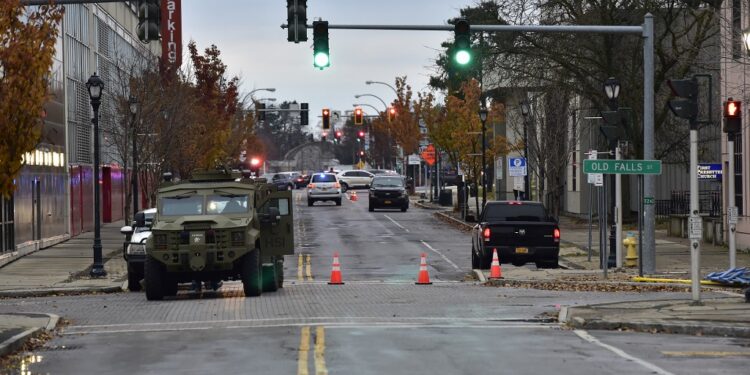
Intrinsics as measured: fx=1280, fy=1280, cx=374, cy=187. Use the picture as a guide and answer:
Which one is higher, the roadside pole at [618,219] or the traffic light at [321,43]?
the traffic light at [321,43]

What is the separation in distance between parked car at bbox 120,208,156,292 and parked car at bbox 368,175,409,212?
4105 cm

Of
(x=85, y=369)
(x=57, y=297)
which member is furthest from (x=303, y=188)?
(x=85, y=369)

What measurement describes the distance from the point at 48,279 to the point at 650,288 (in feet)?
47.9

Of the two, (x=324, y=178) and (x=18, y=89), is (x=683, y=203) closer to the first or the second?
(x=324, y=178)

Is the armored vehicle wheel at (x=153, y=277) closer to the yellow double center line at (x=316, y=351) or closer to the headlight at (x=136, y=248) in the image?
the headlight at (x=136, y=248)

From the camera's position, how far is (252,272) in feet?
79.2

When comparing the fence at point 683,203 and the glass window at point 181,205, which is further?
the fence at point 683,203

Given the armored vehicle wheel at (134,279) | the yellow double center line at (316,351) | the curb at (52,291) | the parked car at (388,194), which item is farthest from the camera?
the parked car at (388,194)

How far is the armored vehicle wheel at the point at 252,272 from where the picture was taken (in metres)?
24.1

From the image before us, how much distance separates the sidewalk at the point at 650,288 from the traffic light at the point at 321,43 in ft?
20.3

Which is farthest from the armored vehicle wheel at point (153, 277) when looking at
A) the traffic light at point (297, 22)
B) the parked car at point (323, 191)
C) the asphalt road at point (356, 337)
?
the parked car at point (323, 191)

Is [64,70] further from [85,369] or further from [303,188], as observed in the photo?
[303,188]

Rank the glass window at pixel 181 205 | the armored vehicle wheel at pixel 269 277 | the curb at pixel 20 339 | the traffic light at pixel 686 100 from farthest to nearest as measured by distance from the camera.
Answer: the armored vehicle wheel at pixel 269 277
the glass window at pixel 181 205
the traffic light at pixel 686 100
the curb at pixel 20 339


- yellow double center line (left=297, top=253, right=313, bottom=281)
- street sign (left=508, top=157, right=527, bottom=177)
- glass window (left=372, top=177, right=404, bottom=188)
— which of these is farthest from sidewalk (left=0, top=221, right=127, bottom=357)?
glass window (left=372, top=177, right=404, bottom=188)
